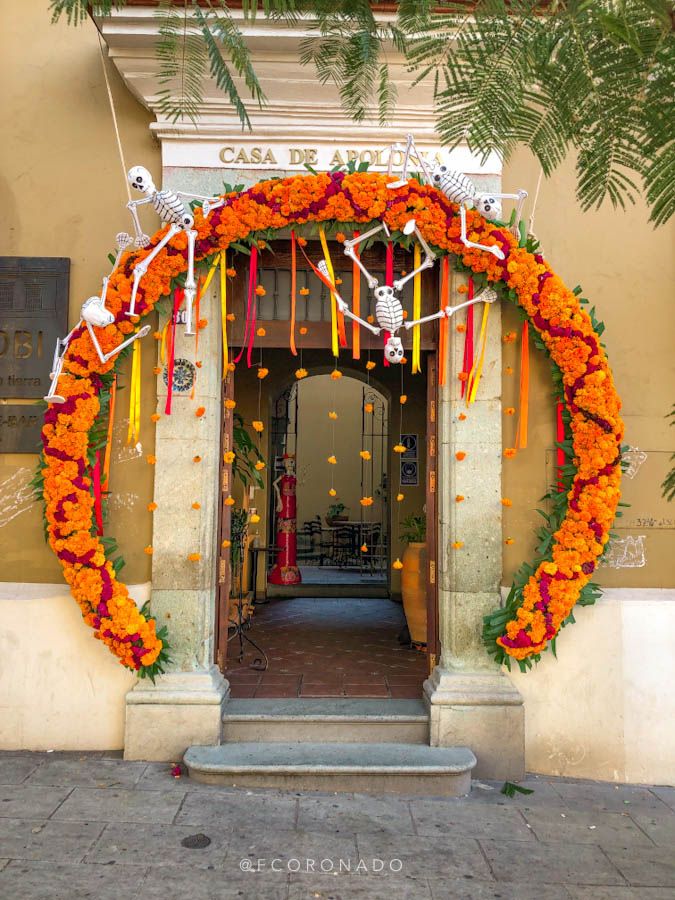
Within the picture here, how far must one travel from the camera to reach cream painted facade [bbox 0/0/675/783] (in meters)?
4.44

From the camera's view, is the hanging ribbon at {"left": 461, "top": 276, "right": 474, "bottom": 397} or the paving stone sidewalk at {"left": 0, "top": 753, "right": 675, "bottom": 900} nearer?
the paving stone sidewalk at {"left": 0, "top": 753, "right": 675, "bottom": 900}

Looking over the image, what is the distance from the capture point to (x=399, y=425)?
945 centimetres

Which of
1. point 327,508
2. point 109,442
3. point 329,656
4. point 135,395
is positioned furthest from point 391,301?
point 327,508

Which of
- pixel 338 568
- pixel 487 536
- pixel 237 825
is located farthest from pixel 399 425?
pixel 237 825

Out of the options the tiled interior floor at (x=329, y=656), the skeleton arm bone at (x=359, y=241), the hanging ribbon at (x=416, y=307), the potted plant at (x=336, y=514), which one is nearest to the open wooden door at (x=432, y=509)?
the hanging ribbon at (x=416, y=307)

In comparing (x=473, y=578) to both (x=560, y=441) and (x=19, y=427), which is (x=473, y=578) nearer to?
(x=560, y=441)

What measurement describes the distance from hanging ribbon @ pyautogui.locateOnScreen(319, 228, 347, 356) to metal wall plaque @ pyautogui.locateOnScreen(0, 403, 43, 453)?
2019 millimetres

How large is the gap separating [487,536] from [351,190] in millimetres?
2402

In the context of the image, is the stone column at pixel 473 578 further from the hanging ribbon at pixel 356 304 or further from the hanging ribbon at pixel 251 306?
the hanging ribbon at pixel 251 306

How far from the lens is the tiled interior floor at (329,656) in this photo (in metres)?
5.01

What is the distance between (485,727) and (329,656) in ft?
6.21

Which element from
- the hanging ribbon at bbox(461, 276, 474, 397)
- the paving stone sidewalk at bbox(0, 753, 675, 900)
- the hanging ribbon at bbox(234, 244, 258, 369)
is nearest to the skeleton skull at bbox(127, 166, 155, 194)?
the hanging ribbon at bbox(234, 244, 258, 369)

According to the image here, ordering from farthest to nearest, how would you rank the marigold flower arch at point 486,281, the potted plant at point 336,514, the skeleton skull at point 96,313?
the potted plant at point 336,514
the marigold flower arch at point 486,281
the skeleton skull at point 96,313

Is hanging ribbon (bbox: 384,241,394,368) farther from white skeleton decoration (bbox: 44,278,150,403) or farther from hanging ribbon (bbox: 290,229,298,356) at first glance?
white skeleton decoration (bbox: 44,278,150,403)
